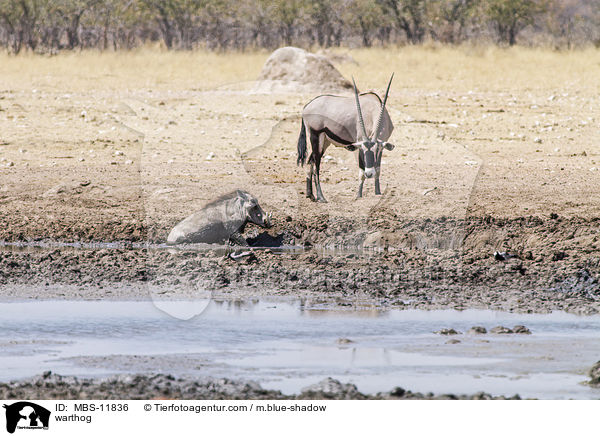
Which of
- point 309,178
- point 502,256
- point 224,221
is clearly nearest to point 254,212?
point 224,221

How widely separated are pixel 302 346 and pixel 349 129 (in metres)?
5.33

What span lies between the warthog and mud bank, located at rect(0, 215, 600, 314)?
0.54 ft

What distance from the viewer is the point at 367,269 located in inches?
326

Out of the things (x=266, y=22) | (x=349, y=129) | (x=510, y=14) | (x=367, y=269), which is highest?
(x=349, y=129)

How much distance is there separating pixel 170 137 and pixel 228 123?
1.04m

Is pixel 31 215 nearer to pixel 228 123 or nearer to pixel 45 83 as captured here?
pixel 228 123

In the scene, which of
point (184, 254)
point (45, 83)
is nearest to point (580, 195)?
point (184, 254)

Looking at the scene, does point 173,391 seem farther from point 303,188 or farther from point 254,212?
point 303,188

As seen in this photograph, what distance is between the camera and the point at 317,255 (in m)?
8.88

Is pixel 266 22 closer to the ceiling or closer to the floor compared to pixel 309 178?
closer to the floor

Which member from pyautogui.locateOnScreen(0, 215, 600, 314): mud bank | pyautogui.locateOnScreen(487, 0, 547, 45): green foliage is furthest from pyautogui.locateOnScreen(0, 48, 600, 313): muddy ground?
pyautogui.locateOnScreen(487, 0, 547, 45): green foliage
